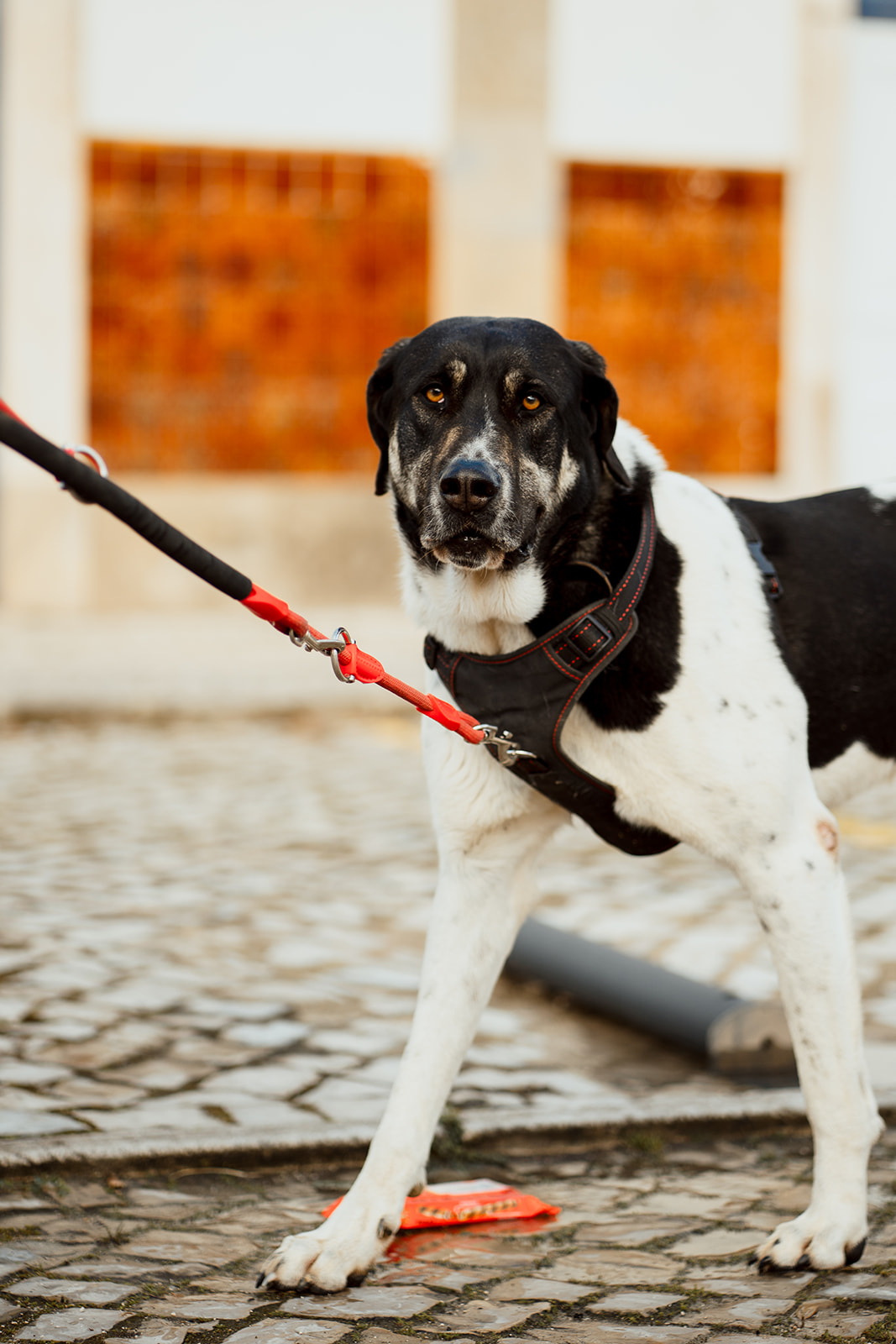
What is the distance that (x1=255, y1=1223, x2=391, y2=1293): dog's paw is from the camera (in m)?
2.84

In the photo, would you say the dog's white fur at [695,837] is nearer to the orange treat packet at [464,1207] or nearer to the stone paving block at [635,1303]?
the orange treat packet at [464,1207]

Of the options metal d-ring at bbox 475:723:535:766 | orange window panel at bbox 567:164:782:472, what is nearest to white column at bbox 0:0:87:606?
orange window panel at bbox 567:164:782:472

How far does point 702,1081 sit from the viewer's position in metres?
4.12

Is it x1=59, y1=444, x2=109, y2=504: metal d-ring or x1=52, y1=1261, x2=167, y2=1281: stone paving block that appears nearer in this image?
x1=59, y1=444, x2=109, y2=504: metal d-ring

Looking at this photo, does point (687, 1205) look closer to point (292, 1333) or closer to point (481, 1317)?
point (481, 1317)

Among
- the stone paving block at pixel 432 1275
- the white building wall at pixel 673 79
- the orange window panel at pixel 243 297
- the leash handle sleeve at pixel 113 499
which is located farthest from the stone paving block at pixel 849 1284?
the white building wall at pixel 673 79

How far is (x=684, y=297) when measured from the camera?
45.3ft

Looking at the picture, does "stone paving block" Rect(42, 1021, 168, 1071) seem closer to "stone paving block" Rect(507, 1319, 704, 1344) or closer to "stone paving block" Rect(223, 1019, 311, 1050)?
"stone paving block" Rect(223, 1019, 311, 1050)

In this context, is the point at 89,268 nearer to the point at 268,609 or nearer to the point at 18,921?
the point at 18,921

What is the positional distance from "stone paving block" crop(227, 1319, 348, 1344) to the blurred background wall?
1037 centimetres

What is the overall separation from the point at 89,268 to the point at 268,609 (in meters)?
10.6

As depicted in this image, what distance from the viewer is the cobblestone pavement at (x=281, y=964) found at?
12.3 feet

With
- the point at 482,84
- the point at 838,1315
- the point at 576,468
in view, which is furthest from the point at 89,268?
the point at 838,1315

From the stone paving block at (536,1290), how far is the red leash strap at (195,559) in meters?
0.99
